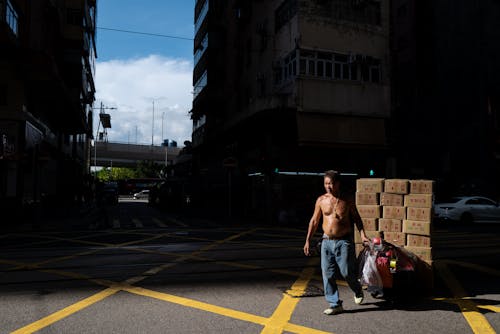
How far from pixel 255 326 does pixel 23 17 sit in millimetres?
21941

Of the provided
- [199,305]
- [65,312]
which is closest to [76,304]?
[65,312]

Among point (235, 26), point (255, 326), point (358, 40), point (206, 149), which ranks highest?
point (235, 26)

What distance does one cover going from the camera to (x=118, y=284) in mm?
6602

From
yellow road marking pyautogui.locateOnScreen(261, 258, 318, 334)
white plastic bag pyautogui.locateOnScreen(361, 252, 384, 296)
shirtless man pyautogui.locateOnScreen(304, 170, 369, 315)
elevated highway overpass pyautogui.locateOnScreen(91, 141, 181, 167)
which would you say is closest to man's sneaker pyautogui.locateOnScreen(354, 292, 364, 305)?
shirtless man pyautogui.locateOnScreen(304, 170, 369, 315)

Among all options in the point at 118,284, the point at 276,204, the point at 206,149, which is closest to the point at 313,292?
the point at 118,284

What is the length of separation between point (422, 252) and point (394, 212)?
657 mm

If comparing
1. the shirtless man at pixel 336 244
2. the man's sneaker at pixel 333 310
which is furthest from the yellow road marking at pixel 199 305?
the shirtless man at pixel 336 244

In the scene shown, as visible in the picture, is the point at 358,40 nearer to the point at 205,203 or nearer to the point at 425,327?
the point at 205,203

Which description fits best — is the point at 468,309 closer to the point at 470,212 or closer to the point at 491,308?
the point at 491,308

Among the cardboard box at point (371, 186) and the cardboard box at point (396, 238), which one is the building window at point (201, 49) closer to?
the cardboard box at point (371, 186)

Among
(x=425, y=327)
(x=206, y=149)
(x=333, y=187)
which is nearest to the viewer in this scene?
(x=425, y=327)

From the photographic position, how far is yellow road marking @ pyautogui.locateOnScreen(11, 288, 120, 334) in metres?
4.55

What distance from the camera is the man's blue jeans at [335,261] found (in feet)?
16.9

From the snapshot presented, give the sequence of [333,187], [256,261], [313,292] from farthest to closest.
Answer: [256,261]
[313,292]
[333,187]
